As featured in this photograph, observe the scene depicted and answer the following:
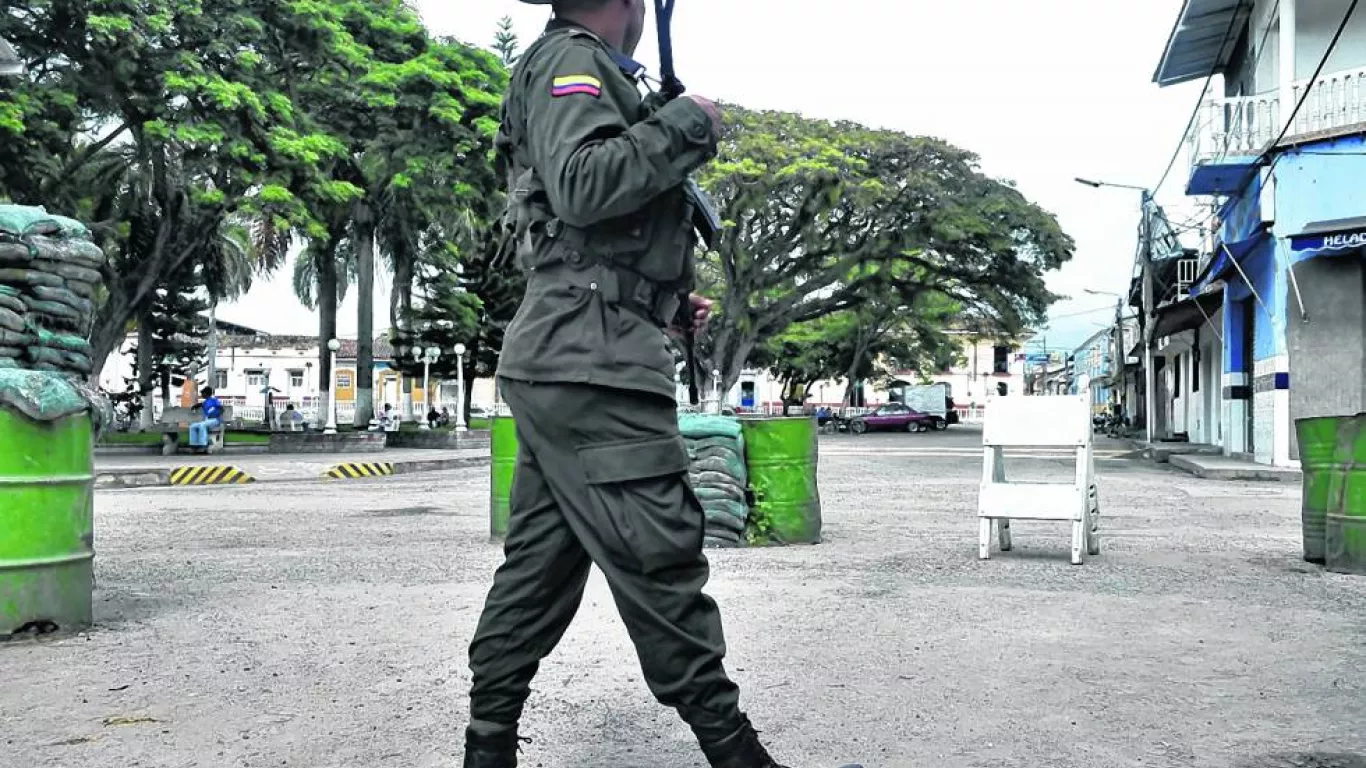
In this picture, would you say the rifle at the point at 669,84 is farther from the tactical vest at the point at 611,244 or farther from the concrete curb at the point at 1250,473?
the concrete curb at the point at 1250,473

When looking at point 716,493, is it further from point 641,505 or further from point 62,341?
point 641,505

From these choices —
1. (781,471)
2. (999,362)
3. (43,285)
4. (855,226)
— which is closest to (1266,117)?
(781,471)

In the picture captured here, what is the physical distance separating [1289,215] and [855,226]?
17.6m

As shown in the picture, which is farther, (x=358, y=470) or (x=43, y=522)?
(x=358, y=470)

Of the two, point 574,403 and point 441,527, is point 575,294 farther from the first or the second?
point 441,527

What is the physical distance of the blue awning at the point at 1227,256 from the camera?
1867 centimetres

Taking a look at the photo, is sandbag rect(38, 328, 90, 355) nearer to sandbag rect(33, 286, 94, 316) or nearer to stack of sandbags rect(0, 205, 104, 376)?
stack of sandbags rect(0, 205, 104, 376)

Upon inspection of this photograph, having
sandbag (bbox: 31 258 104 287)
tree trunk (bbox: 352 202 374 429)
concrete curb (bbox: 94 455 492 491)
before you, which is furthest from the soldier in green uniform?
tree trunk (bbox: 352 202 374 429)

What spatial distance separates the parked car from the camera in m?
52.2

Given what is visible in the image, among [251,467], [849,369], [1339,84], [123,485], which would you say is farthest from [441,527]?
[849,369]

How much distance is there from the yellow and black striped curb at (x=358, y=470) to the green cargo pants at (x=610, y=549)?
53.3 feet

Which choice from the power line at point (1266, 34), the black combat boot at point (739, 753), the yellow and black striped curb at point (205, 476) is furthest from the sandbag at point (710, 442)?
the power line at point (1266, 34)

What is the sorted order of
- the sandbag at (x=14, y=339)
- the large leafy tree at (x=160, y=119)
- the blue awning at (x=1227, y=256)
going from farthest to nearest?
1. the large leafy tree at (x=160, y=119)
2. the blue awning at (x=1227, y=256)
3. the sandbag at (x=14, y=339)

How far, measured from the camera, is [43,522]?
4.75 metres
